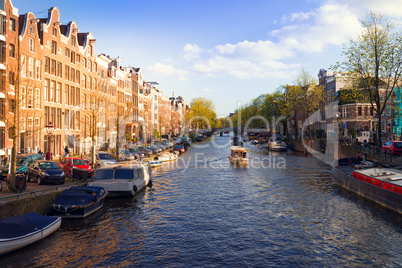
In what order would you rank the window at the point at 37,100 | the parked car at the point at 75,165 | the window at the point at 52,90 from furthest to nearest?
the window at the point at 52,90
the window at the point at 37,100
the parked car at the point at 75,165

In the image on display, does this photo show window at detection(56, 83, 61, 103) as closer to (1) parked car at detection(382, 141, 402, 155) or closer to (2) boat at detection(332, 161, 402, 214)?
(2) boat at detection(332, 161, 402, 214)

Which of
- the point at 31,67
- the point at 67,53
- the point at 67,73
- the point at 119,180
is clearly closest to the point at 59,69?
the point at 67,73

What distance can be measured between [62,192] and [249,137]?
12817 cm

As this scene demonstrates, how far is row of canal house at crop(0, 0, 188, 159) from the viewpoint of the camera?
36.8 meters

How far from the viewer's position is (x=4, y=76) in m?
36.7

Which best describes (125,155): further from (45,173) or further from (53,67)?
(45,173)

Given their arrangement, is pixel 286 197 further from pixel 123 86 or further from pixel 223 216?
pixel 123 86

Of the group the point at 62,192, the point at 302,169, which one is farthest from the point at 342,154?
the point at 62,192

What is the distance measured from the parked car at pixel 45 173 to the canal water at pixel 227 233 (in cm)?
435

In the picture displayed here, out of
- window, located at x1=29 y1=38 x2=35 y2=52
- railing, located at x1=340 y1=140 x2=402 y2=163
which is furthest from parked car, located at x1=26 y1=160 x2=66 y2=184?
railing, located at x1=340 y1=140 x2=402 y2=163

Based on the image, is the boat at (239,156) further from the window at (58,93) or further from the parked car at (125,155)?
the window at (58,93)

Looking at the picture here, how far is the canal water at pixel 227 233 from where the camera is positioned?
47.7 feet

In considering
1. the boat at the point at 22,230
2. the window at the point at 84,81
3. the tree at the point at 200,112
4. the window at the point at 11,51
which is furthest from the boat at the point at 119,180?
the tree at the point at 200,112

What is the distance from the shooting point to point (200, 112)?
488 feet
